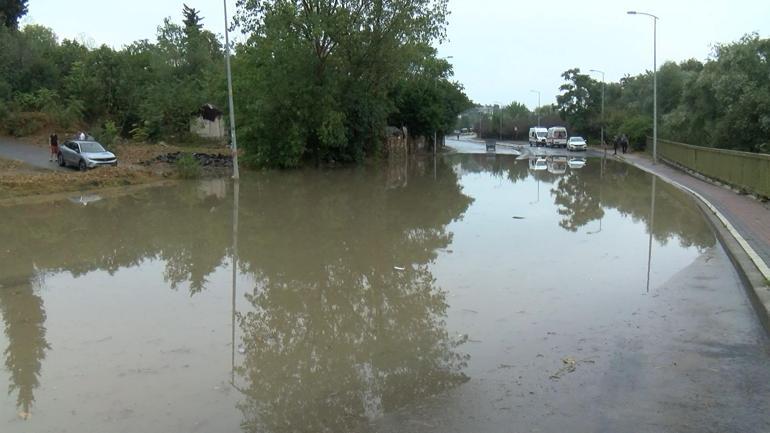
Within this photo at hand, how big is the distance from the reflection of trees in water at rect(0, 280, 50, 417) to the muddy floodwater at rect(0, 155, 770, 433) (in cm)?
3

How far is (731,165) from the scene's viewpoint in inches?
963

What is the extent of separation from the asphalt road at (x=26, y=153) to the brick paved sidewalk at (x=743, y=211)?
29.6m

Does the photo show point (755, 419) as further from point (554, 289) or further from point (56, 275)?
point (56, 275)

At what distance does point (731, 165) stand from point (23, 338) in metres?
24.7

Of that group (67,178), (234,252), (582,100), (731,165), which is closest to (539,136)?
(582,100)

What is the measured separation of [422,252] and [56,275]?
254 inches

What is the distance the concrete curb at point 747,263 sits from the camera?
308 inches

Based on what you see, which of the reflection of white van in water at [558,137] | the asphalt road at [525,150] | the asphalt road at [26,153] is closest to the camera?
the asphalt road at [26,153]

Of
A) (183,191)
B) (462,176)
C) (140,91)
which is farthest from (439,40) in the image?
(140,91)

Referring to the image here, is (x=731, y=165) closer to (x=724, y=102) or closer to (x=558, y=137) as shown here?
(x=724, y=102)

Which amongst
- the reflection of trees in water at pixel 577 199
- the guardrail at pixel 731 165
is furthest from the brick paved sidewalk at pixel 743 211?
the reflection of trees in water at pixel 577 199

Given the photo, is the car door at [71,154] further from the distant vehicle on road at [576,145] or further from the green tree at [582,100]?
the green tree at [582,100]

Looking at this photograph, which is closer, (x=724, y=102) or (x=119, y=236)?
(x=119, y=236)

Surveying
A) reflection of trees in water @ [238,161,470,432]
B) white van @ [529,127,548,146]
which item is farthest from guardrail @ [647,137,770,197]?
white van @ [529,127,548,146]
